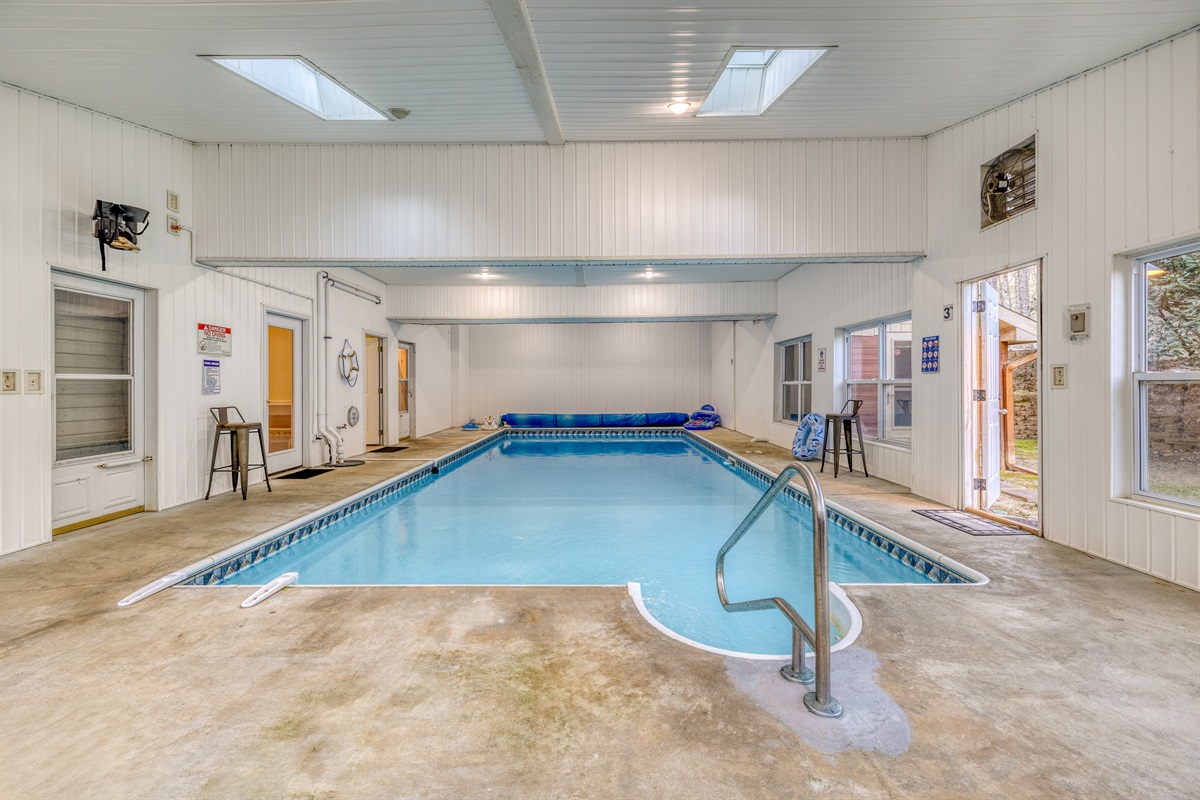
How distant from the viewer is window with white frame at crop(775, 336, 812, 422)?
746 centimetres

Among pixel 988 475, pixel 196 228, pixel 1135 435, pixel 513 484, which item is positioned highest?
pixel 196 228

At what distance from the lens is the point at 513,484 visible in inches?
251

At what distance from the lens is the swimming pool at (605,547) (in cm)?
290

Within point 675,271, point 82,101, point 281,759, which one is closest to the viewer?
point 281,759

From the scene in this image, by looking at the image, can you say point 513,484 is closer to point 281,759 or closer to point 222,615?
point 222,615

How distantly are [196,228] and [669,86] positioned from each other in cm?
398

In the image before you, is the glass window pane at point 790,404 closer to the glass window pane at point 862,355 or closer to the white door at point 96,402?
the glass window pane at point 862,355

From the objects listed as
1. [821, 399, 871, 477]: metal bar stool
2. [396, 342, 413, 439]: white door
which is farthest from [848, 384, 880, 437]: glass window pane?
[396, 342, 413, 439]: white door

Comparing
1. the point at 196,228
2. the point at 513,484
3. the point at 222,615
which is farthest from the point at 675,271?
the point at 222,615

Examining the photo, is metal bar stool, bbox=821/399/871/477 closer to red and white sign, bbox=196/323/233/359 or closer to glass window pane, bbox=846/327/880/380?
glass window pane, bbox=846/327/880/380

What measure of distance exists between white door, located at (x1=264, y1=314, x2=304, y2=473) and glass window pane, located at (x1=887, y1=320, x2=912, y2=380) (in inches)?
266

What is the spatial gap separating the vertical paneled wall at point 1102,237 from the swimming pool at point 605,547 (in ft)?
3.20

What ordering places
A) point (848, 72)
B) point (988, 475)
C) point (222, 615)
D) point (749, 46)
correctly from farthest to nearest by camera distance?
1. point (988, 475)
2. point (848, 72)
3. point (749, 46)
4. point (222, 615)

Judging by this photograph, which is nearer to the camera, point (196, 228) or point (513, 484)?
point (196, 228)
